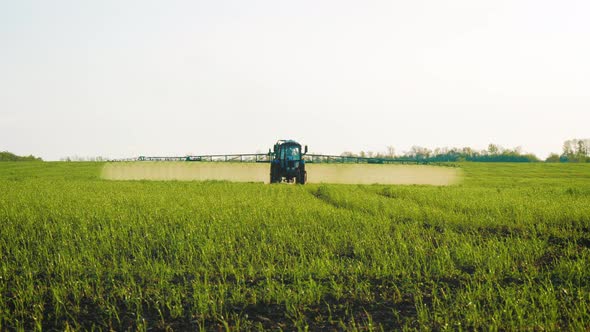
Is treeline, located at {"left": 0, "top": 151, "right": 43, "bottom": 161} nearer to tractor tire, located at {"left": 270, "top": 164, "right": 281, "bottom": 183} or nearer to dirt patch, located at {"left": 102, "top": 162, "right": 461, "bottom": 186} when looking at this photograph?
dirt patch, located at {"left": 102, "top": 162, "right": 461, "bottom": 186}

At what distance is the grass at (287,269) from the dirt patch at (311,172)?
72.4 ft

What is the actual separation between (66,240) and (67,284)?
3016mm

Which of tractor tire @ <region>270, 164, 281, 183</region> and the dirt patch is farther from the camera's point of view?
the dirt patch

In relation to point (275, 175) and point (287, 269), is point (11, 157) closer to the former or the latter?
point (275, 175)

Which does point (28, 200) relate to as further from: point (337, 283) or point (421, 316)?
point (421, 316)

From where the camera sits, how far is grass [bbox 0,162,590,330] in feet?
18.4

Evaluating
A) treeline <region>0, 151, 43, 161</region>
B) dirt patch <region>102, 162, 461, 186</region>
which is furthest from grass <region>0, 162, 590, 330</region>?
treeline <region>0, 151, 43, 161</region>

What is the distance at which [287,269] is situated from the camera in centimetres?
757

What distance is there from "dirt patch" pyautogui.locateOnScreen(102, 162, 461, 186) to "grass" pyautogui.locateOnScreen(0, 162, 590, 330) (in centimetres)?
2207

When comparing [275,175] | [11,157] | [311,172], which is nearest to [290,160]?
[275,175]

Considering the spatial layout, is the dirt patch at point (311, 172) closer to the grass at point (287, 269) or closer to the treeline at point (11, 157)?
the grass at point (287, 269)

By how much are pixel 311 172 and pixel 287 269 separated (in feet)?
95.3

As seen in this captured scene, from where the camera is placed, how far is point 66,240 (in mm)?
9633

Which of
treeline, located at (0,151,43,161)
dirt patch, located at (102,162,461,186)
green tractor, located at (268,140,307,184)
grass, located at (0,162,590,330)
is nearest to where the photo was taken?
grass, located at (0,162,590,330)
